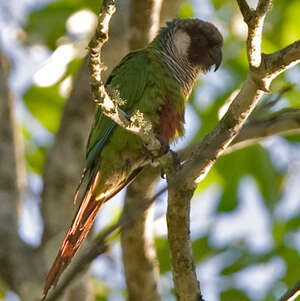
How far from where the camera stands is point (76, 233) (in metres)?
3.30

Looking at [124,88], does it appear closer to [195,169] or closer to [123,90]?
[123,90]

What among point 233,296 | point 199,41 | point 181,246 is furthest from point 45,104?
point 181,246

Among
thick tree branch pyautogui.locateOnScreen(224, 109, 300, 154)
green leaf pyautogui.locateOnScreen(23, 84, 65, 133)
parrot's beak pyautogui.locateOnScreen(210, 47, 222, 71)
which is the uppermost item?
green leaf pyautogui.locateOnScreen(23, 84, 65, 133)

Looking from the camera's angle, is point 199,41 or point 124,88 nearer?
point 124,88

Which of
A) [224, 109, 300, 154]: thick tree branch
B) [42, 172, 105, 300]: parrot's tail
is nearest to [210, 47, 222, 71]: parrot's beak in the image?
[224, 109, 300, 154]: thick tree branch

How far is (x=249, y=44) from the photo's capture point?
2.42 meters

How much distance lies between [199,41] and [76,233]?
176 centimetres

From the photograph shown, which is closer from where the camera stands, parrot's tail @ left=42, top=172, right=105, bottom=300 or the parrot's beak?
parrot's tail @ left=42, top=172, right=105, bottom=300

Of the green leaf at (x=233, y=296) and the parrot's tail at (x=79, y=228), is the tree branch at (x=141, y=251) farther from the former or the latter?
the green leaf at (x=233, y=296)

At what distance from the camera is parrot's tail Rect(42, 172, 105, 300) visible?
9.69ft

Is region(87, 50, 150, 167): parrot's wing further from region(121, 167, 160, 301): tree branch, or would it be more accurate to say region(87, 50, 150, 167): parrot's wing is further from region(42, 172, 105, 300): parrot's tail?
region(121, 167, 160, 301): tree branch

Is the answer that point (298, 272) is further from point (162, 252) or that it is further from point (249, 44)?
point (249, 44)

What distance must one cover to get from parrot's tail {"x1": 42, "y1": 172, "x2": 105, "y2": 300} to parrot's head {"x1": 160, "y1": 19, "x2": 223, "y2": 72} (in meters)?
1.19

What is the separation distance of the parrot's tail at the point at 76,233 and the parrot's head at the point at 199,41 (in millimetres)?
1185
